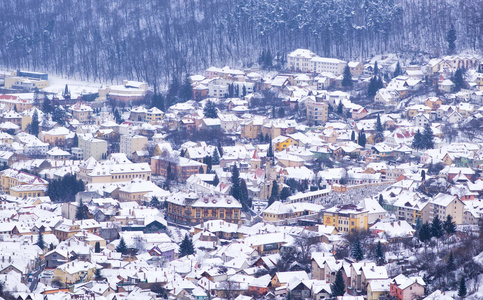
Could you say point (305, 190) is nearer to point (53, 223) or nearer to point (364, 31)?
point (53, 223)

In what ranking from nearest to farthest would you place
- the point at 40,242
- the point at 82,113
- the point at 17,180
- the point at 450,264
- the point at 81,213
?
the point at 450,264 → the point at 40,242 → the point at 81,213 → the point at 17,180 → the point at 82,113

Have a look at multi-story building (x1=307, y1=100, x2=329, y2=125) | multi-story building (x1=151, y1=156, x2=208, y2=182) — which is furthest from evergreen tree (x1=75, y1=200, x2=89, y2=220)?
multi-story building (x1=307, y1=100, x2=329, y2=125)

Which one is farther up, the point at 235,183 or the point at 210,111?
the point at 210,111

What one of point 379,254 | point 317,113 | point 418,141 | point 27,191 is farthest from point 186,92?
point 379,254

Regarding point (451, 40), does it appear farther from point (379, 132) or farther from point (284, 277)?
point (284, 277)

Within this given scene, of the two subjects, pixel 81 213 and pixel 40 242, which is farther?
pixel 81 213

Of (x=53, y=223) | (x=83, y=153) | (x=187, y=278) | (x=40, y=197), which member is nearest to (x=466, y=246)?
(x=187, y=278)

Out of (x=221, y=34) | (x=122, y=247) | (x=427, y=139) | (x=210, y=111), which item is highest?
(x=221, y=34)
